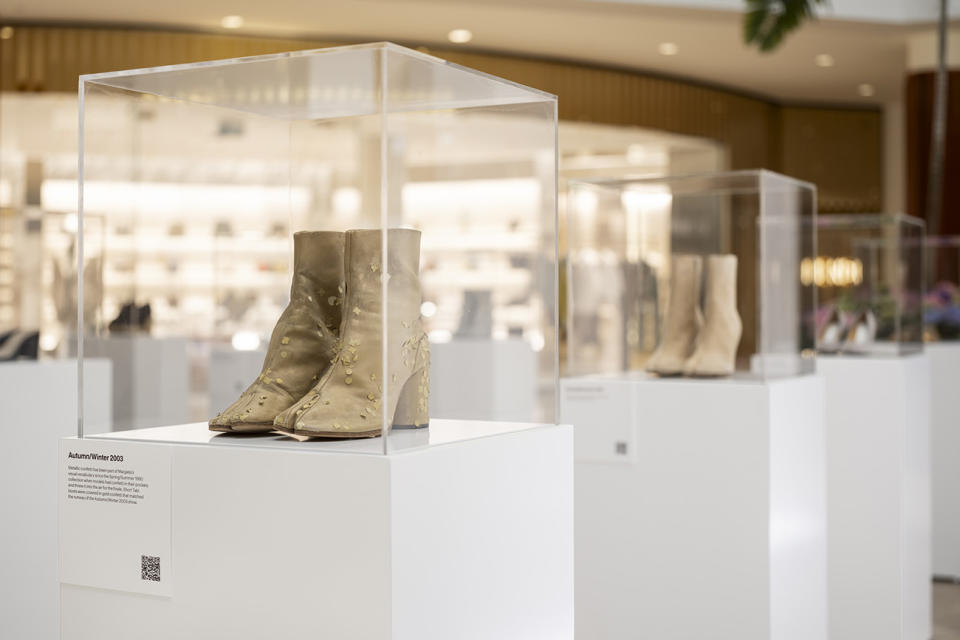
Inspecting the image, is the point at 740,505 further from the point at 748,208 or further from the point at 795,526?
the point at 748,208

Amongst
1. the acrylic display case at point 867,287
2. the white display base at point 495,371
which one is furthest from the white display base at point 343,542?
the white display base at point 495,371

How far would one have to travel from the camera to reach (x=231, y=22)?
24.7 ft

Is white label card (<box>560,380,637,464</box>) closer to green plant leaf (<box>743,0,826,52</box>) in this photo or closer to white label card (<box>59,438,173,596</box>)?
white label card (<box>59,438,173,596</box>)

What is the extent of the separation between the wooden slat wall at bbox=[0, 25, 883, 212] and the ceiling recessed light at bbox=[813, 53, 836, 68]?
111cm

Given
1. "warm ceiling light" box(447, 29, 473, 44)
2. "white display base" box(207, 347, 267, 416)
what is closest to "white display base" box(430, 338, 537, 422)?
"white display base" box(207, 347, 267, 416)

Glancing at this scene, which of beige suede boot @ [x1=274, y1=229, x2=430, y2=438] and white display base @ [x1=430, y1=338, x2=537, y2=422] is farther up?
beige suede boot @ [x1=274, y1=229, x2=430, y2=438]

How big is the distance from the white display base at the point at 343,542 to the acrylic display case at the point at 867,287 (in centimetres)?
227

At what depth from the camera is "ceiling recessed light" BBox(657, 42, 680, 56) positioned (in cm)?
839

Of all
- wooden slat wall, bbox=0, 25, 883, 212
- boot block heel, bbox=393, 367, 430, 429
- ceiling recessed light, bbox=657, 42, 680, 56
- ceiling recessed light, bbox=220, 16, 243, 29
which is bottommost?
boot block heel, bbox=393, 367, 430, 429

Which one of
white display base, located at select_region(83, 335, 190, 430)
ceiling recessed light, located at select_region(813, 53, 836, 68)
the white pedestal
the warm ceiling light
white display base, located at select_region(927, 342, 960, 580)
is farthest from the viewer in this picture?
ceiling recessed light, located at select_region(813, 53, 836, 68)

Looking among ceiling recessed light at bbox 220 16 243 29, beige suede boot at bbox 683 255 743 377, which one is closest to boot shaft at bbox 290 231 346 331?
beige suede boot at bbox 683 255 743 377

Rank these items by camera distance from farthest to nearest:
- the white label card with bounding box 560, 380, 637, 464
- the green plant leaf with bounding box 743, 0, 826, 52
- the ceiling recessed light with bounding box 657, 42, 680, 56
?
the ceiling recessed light with bounding box 657, 42, 680, 56 < the green plant leaf with bounding box 743, 0, 826, 52 < the white label card with bounding box 560, 380, 637, 464

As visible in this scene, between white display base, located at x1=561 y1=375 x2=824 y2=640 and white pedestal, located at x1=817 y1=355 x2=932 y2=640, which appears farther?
white pedestal, located at x1=817 y1=355 x2=932 y2=640

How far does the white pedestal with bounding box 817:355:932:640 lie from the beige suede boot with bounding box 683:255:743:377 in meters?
0.80
